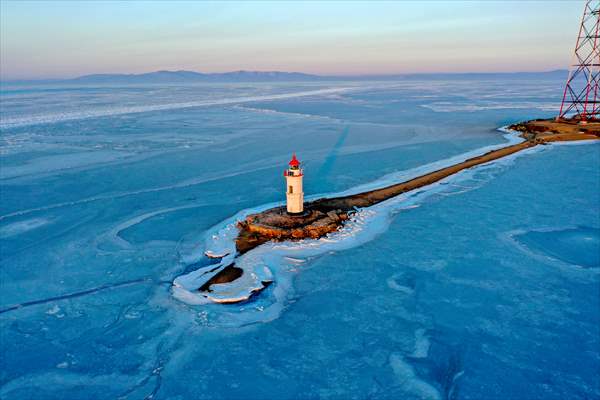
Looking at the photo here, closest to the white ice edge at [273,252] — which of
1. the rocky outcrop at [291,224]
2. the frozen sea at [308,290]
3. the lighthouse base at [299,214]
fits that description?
the frozen sea at [308,290]

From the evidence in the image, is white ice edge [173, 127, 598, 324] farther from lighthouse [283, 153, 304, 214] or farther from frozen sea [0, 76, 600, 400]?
lighthouse [283, 153, 304, 214]

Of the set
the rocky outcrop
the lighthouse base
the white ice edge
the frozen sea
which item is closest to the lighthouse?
the lighthouse base

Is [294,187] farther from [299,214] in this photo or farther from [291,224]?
[291,224]

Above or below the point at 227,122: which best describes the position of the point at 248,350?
below

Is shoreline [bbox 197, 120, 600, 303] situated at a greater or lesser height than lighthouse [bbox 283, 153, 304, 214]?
lesser

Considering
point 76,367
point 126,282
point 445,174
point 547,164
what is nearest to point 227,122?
point 445,174

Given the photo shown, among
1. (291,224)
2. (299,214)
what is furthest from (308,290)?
(299,214)

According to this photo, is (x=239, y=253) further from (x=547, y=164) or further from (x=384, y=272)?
(x=547, y=164)
